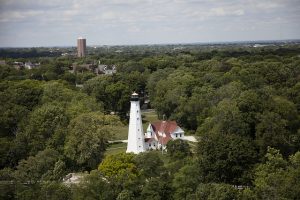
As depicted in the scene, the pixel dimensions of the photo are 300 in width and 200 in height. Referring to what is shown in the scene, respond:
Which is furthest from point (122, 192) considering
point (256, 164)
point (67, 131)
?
point (67, 131)

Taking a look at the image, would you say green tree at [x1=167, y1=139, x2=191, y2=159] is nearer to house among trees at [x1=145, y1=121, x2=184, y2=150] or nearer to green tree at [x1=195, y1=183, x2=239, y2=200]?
house among trees at [x1=145, y1=121, x2=184, y2=150]

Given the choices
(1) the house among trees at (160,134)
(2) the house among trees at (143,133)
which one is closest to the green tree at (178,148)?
(2) the house among trees at (143,133)

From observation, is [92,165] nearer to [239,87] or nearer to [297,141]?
[297,141]

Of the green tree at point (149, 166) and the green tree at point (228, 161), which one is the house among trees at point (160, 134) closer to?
the green tree at point (228, 161)

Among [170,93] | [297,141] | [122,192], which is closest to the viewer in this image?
[122,192]

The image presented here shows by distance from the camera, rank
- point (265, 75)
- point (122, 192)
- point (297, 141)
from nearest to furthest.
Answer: point (122, 192), point (297, 141), point (265, 75)
